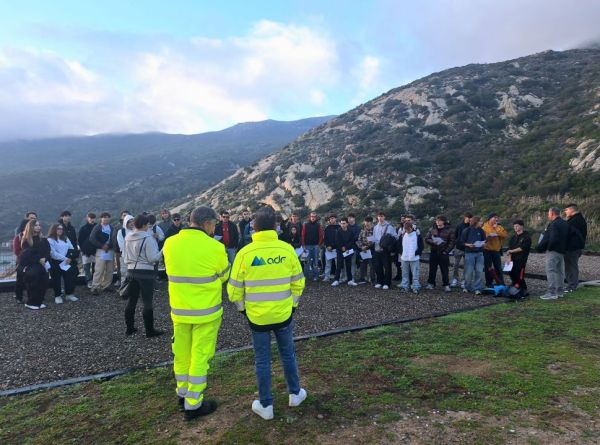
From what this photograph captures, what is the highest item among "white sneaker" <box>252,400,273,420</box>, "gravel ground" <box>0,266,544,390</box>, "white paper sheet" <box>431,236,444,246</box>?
"white paper sheet" <box>431,236,444,246</box>

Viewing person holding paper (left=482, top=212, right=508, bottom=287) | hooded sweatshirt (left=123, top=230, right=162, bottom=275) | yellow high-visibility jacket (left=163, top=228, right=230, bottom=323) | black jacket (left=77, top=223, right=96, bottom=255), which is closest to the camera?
yellow high-visibility jacket (left=163, top=228, right=230, bottom=323)

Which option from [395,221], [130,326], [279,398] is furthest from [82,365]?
[395,221]

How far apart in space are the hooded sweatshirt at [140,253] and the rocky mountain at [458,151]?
1846cm

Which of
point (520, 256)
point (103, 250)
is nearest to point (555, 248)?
point (520, 256)

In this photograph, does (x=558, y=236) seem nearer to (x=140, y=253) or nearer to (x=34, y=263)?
(x=140, y=253)

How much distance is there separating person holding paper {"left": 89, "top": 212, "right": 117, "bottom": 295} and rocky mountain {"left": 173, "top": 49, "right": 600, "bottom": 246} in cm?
1813

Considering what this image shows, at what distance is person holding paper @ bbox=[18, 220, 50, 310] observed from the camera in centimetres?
Answer: 856

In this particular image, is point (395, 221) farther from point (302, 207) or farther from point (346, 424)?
point (346, 424)

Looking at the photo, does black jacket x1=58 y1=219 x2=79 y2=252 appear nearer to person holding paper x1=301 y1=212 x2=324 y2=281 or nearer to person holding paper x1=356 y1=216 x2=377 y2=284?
person holding paper x1=301 y1=212 x2=324 y2=281

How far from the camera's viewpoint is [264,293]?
11.9 ft

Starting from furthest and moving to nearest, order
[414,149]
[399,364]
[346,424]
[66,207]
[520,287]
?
1. [66,207]
2. [414,149]
3. [520,287]
4. [399,364]
5. [346,424]

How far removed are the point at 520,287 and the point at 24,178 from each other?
66963 millimetres

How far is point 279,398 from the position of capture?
3.99 metres

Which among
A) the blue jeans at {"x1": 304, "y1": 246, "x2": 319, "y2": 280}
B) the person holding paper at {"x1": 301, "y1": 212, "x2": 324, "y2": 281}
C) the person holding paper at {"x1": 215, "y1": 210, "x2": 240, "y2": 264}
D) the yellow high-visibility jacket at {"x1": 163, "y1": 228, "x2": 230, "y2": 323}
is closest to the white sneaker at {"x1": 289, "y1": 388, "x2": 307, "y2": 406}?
the yellow high-visibility jacket at {"x1": 163, "y1": 228, "x2": 230, "y2": 323}
